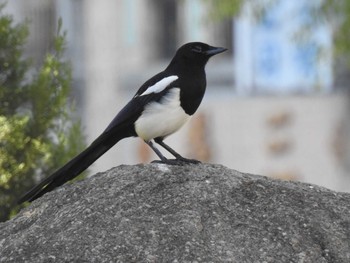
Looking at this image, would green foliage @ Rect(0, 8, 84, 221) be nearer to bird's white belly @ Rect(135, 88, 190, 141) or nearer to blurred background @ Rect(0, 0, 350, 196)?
bird's white belly @ Rect(135, 88, 190, 141)

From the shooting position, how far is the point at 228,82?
69.3 ft

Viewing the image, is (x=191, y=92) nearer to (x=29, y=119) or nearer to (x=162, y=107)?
(x=162, y=107)

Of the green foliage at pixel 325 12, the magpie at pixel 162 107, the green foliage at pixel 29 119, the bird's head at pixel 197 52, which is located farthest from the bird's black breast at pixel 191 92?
the green foliage at pixel 325 12

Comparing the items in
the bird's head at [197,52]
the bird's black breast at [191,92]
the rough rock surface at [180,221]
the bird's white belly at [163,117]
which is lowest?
the rough rock surface at [180,221]

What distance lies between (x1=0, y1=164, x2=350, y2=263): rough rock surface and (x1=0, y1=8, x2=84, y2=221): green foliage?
4.11ft

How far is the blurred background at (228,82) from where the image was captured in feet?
62.0

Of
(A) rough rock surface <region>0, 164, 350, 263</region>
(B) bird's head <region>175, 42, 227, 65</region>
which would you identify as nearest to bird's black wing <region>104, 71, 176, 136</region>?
(B) bird's head <region>175, 42, 227, 65</region>

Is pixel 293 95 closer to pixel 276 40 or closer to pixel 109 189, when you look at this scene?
pixel 276 40

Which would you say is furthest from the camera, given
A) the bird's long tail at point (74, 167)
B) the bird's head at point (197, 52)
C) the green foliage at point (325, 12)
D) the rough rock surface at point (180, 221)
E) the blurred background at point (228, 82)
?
the blurred background at point (228, 82)

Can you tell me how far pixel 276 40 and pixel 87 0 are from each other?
5034 millimetres

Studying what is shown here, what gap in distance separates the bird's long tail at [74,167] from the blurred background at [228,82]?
31.6ft

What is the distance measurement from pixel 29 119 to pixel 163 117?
3.47 feet

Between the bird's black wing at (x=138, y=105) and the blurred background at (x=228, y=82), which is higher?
the bird's black wing at (x=138, y=105)

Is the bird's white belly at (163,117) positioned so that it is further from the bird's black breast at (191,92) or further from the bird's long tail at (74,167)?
the bird's long tail at (74,167)
